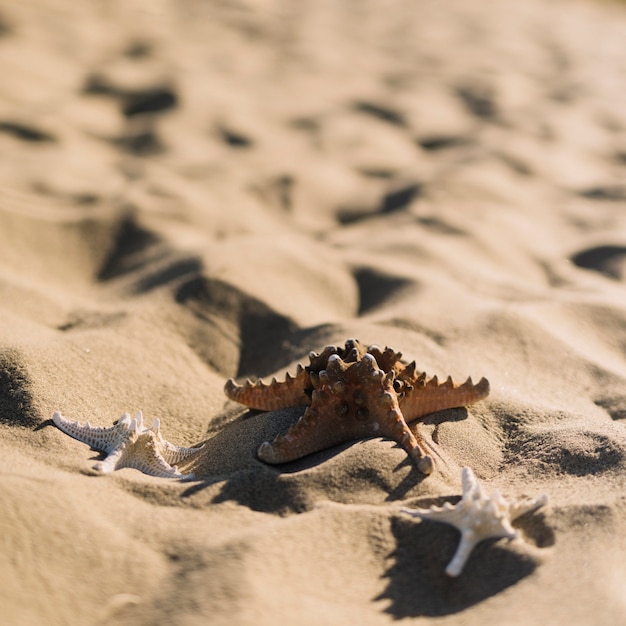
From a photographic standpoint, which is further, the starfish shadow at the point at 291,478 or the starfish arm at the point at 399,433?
the starfish arm at the point at 399,433

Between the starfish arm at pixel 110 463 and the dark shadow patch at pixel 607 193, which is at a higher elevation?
the dark shadow patch at pixel 607 193

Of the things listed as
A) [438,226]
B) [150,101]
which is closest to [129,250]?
[438,226]

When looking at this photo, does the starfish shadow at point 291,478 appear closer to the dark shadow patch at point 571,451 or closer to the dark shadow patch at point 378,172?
the dark shadow patch at point 571,451

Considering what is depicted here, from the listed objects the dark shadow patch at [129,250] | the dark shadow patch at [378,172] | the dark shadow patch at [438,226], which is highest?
the dark shadow patch at [378,172]

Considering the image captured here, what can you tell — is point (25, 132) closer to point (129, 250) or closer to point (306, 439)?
point (129, 250)

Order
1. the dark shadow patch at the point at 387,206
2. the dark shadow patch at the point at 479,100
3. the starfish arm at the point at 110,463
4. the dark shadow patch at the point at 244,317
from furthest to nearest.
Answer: the dark shadow patch at the point at 479,100, the dark shadow patch at the point at 387,206, the dark shadow patch at the point at 244,317, the starfish arm at the point at 110,463

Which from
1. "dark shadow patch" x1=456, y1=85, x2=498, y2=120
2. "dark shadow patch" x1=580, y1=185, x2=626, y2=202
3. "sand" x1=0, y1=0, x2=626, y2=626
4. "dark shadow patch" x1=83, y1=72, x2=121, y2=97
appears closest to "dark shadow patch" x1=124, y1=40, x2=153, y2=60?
"sand" x1=0, y1=0, x2=626, y2=626

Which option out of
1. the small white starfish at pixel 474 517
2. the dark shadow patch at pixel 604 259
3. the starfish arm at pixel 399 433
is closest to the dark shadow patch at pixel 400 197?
the dark shadow patch at pixel 604 259

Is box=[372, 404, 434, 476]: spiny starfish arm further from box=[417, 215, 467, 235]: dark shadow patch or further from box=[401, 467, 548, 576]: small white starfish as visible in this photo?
box=[417, 215, 467, 235]: dark shadow patch
